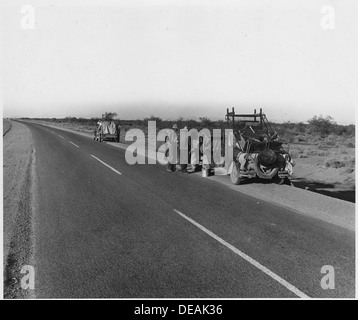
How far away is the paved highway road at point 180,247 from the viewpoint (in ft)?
15.4

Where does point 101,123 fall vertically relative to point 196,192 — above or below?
above

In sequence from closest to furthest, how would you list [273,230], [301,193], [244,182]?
1. [273,230]
2. [301,193]
3. [244,182]

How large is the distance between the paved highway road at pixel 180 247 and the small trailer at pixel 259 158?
1389 millimetres

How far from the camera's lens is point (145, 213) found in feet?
27.4

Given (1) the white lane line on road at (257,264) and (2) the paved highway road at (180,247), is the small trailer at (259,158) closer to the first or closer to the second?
(2) the paved highway road at (180,247)

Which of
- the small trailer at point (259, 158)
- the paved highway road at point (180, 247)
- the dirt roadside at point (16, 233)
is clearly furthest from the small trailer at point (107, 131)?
the paved highway road at point (180, 247)

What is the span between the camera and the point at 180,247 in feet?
20.0

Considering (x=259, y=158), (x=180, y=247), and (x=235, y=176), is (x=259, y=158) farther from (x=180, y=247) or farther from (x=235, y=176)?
(x=180, y=247)

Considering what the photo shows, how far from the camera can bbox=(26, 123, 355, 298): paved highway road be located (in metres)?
4.69

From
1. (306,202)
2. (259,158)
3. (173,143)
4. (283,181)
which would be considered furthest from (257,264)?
(173,143)

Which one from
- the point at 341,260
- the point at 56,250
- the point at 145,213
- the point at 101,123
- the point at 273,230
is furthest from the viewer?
the point at 101,123
